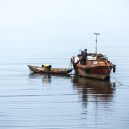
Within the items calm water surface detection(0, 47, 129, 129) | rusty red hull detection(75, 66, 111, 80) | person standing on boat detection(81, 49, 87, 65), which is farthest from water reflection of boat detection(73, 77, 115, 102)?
person standing on boat detection(81, 49, 87, 65)

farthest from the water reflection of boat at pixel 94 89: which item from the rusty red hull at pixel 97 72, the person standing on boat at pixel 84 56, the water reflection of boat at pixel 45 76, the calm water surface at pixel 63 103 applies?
the water reflection of boat at pixel 45 76

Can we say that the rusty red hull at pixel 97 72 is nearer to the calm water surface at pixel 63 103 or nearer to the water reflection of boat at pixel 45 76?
the calm water surface at pixel 63 103

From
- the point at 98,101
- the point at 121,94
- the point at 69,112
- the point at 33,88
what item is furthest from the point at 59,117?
the point at 33,88

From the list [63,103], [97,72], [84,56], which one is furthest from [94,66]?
[63,103]

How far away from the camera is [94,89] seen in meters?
42.6

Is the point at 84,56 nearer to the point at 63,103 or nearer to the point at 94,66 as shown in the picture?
the point at 94,66

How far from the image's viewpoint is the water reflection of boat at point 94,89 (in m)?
37.2

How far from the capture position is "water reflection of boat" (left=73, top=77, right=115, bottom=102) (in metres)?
37.2

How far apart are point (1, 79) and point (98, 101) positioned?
18029mm

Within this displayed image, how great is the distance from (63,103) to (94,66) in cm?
→ 1297

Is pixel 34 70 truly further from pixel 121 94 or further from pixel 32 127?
pixel 32 127

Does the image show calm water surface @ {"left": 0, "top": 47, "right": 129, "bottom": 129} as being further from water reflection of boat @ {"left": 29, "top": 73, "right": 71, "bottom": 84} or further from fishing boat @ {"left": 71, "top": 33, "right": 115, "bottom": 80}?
fishing boat @ {"left": 71, "top": 33, "right": 115, "bottom": 80}

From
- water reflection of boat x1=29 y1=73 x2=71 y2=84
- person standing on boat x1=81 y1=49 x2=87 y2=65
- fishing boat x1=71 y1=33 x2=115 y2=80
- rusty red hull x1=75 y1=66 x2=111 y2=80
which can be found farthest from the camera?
water reflection of boat x1=29 y1=73 x2=71 y2=84

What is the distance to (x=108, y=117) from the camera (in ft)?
96.8
